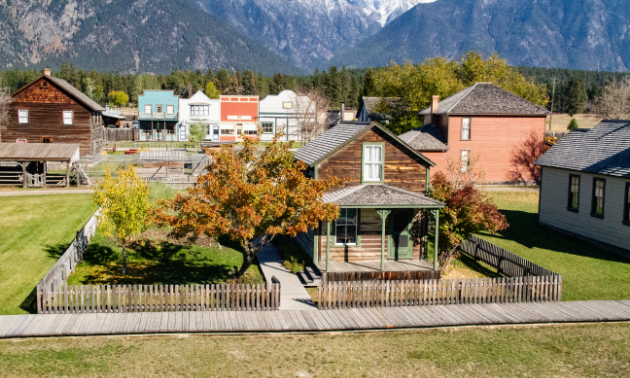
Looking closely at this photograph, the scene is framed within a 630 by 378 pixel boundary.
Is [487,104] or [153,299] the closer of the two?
[153,299]

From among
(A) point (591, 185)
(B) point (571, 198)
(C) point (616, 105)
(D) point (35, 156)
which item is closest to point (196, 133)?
→ (D) point (35, 156)

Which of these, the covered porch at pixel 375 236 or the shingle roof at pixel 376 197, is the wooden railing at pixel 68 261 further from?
the shingle roof at pixel 376 197

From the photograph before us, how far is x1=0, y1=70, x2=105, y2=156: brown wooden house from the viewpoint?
57.7 m

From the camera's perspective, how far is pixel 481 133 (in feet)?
168

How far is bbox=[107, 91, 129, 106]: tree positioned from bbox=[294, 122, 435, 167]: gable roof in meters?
130

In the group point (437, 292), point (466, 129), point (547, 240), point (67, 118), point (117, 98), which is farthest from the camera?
point (117, 98)

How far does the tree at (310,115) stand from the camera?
86625 millimetres

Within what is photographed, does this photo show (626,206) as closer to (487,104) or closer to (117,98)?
(487,104)

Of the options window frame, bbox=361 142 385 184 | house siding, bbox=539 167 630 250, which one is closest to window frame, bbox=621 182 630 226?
house siding, bbox=539 167 630 250

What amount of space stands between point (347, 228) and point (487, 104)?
29347 mm

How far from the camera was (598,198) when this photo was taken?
3006cm

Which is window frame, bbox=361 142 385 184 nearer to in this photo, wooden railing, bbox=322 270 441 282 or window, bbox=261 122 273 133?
wooden railing, bbox=322 270 441 282

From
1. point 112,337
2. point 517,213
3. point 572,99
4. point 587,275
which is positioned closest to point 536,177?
point 517,213

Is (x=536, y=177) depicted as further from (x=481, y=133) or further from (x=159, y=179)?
(x=159, y=179)
